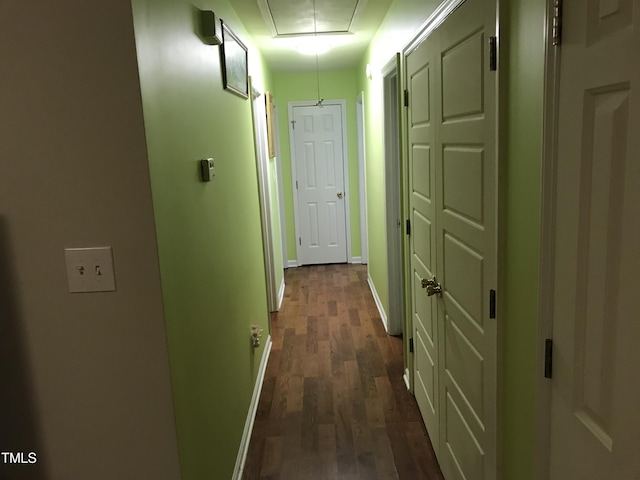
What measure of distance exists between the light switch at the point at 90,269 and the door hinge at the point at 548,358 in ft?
3.70

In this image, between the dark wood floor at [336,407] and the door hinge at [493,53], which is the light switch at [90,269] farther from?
the dark wood floor at [336,407]

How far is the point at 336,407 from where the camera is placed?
284 cm

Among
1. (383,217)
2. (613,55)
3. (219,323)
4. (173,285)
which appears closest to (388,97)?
(383,217)

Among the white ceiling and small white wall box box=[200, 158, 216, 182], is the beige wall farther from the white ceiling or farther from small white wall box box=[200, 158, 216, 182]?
the white ceiling

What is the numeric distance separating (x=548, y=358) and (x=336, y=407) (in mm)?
1913

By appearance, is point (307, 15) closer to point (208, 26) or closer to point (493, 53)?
point (208, 26)

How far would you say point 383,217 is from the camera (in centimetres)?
391

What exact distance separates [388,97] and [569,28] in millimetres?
2662

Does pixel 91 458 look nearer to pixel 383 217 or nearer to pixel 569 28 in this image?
pixel 569 28

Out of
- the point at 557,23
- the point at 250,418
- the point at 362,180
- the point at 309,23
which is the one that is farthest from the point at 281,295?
the point at 557,23

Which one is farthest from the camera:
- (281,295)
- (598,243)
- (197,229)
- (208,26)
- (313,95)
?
(313,95)

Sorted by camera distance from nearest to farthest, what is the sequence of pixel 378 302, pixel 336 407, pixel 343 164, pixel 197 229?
pixel 197 229 < pixel 336 407 < pixel 378 302 < pixel 343 164

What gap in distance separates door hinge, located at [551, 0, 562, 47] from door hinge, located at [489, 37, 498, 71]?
33 centimetres

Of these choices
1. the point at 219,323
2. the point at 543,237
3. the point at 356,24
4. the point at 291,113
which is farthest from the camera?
the point at 291,113
